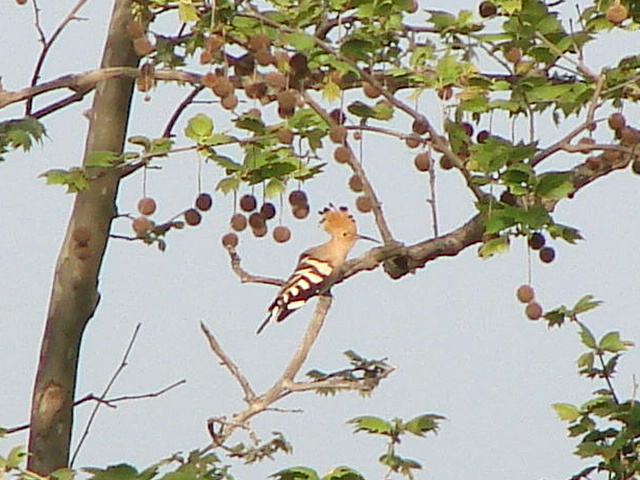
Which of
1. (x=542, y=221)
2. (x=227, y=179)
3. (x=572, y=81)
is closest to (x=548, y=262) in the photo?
(x=542, y=221)

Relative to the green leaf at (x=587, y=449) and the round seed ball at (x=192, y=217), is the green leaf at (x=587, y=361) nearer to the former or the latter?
the green leaf at (x=587, y=449)

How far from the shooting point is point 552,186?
4.48m

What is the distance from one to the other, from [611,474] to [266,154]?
4.87ft

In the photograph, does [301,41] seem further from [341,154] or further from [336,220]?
[336,220]

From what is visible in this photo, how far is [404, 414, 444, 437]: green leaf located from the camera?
446cm

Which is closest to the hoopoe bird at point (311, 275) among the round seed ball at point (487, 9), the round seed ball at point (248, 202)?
the round seed ball at point (248, 202)

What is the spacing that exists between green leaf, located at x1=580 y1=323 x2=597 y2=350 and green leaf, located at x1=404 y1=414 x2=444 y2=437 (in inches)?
30.4

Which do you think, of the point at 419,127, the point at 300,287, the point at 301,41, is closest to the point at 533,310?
the point at 419,127

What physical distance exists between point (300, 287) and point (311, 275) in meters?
0.05

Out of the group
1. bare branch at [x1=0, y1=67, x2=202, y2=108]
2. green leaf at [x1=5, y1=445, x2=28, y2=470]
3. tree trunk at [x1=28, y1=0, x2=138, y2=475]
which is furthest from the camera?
tree trunk at [x1=28, y1=0, x2=138, y2=475]

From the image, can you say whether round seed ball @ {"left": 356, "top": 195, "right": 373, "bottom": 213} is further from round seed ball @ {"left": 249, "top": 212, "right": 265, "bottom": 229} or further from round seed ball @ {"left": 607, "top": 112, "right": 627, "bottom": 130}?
round seed ball @ {"left": 607, "top": 112, "right": 627, "bottom": 130}

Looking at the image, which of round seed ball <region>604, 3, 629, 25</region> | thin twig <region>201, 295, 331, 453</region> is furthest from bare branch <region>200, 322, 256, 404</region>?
round seed ball <region>604, 3, 629, 25</region>

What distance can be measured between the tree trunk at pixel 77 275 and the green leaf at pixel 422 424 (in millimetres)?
1749

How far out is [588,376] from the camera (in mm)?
5051
